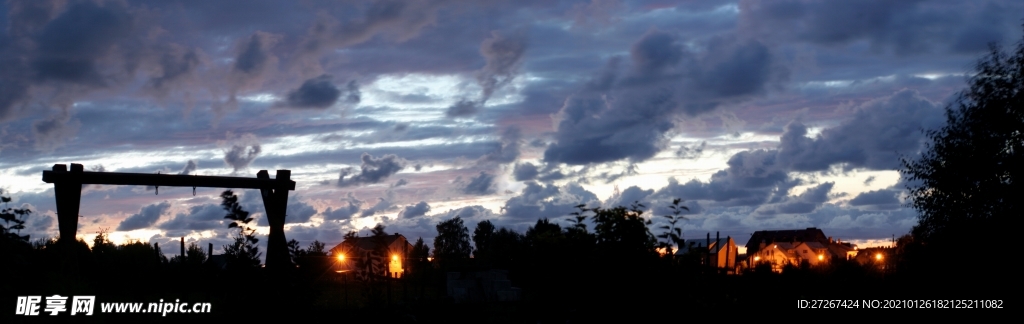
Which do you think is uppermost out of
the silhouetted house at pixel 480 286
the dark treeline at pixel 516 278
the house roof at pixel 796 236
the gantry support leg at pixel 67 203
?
the house roof at pixel 796 236

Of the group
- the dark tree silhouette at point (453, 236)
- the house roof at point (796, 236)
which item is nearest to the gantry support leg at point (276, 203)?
the dark tree silhouette at point (453, 236)

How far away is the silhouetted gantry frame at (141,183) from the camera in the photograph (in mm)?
11281

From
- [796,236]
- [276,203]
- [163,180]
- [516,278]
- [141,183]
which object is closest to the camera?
[516,278]

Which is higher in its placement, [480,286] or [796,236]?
[796,236]

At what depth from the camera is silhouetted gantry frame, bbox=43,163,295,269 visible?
11281 millimetres

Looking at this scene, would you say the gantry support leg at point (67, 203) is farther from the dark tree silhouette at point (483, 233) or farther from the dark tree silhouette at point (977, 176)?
the dark tree silhouette at point (483, 233)

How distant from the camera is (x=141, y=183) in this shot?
12016 millimetres

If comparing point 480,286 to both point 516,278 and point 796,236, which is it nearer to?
point 516,278

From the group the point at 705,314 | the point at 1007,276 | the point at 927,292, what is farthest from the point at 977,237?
the point at 705,314

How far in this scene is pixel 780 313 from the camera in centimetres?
1320

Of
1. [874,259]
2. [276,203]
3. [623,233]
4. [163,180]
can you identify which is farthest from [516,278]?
[874,259]

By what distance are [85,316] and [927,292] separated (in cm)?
1670

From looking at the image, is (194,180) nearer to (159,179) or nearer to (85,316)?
(159,179)

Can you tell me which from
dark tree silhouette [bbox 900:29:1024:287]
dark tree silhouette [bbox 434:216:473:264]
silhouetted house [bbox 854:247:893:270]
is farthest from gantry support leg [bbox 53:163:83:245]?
dark tree silhouette [bbox 434:216:473:264]
